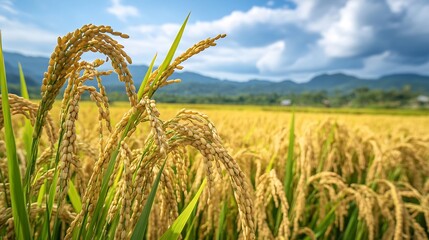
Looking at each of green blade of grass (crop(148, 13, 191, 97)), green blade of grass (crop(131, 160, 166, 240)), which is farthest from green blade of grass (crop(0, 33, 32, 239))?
green blade of grass (crop(148, 13, 191, 97))

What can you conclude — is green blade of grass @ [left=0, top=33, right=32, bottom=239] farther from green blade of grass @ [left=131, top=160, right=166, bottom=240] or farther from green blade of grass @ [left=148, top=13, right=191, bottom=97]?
green blade of grass @ [left=148, top=13, right=191, bottom=97]

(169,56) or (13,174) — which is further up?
(169,56)

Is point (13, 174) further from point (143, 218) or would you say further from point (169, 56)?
point (169, 56)

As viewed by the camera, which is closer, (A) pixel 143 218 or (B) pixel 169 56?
(A) pixel 143 218

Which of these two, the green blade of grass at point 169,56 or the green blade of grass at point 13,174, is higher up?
the green blade of grass at point 169,56

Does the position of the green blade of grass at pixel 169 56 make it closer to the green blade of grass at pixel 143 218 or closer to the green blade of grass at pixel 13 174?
the green blade of grass at pixel 143 218

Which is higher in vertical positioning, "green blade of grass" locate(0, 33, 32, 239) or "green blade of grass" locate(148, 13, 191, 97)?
"green blade of grass" locate(148, 13, 191, 97)

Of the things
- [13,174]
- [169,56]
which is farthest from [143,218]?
[169,56]

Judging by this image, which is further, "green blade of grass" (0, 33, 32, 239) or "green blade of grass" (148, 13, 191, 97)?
"green blade of grass" (148, 13, 191, 97)

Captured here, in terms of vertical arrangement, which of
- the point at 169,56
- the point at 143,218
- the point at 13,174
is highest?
the point at 169,56

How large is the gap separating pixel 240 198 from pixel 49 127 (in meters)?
0.83

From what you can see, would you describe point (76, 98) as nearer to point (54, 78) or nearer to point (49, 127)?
point (54, 78)

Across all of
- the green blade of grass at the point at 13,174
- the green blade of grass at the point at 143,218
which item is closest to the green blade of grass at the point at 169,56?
the green blade of grass at the point at 143,218

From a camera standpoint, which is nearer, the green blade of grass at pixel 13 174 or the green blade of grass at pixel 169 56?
the green blade of grass at pixel 13 174
